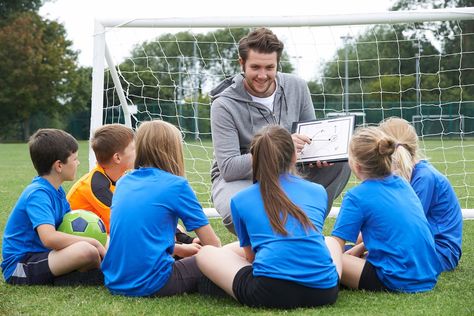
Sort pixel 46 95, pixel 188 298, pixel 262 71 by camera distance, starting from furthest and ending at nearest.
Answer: pixel 46 95 < pixel 262 71 < pixel 188 298

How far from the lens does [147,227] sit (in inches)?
144

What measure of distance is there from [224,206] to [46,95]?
37.2 metres

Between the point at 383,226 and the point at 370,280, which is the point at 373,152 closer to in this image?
the point at 383,226

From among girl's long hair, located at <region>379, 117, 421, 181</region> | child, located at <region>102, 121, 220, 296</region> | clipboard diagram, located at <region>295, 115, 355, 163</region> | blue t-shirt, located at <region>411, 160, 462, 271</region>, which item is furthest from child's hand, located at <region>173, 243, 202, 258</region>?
blue t-shirt, located at <region>411, 160, 462, 271</region>

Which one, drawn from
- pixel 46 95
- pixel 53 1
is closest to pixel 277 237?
pixel 46 95

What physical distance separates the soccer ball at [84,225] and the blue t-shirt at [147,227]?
435 millimetres

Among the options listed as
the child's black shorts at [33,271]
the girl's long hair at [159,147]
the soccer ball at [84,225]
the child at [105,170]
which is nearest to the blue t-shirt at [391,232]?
the girl's long hair at [159,147]

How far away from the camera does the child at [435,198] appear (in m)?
4.27

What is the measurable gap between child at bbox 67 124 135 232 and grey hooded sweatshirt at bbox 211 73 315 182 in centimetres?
67

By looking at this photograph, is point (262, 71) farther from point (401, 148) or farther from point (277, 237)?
point (277, 237)

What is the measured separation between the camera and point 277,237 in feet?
11.0

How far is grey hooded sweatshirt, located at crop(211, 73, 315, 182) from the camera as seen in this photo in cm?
489

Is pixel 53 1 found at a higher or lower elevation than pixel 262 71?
higher

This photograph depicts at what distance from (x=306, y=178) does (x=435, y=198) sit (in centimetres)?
105
